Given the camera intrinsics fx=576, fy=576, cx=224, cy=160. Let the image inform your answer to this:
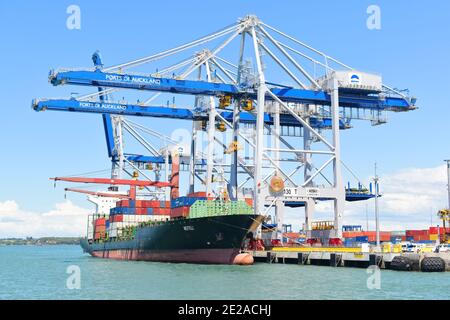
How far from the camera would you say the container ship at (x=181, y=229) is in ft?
156

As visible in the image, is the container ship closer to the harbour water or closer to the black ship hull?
the black ship hull

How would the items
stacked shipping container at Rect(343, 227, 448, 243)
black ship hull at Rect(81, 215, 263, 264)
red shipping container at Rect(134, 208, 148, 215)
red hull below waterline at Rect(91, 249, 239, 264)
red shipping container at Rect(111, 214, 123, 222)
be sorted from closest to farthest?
black ship hull at Rect(81, 215, 263, 264) < red hull below waterline at Rect(91, 249, 239, 264) < stacked shipping container at Rect(343, 227, 448, 243) < red shipping container at Rect(111, 214, 123, 222) < red shipping container at Rect(134, 208, 148, 215)

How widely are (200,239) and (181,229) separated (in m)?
2.85

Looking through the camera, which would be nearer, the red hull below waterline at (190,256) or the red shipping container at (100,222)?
the red hull below waterline at (190,256)

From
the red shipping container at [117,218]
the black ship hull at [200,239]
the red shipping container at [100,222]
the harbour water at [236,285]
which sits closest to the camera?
the harbour water at [236,285]

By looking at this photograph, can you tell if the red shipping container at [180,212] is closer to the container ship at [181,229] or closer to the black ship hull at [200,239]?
the container ship at [181,229]

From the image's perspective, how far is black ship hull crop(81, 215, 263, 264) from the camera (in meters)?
47.2

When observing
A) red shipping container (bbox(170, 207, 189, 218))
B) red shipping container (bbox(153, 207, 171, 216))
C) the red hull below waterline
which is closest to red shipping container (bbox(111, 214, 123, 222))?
red shipping container (bbox(153, 207, 171, 216))

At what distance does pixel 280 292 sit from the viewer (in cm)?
2811

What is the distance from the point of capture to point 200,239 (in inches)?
1921

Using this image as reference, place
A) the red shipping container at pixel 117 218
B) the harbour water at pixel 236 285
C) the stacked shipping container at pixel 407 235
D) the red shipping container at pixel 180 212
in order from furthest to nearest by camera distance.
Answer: the red shipping container at pixel 117 218 < the stacked shipping container at pixel 407 235 < the red shipping container at pixel 180 212 < the harbour water at pixel 236 285

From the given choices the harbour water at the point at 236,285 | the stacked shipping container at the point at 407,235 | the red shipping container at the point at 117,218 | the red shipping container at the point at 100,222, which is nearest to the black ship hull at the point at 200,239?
the harbour water at the point at 236,285

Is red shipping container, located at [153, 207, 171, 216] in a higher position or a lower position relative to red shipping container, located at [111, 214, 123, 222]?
higher
